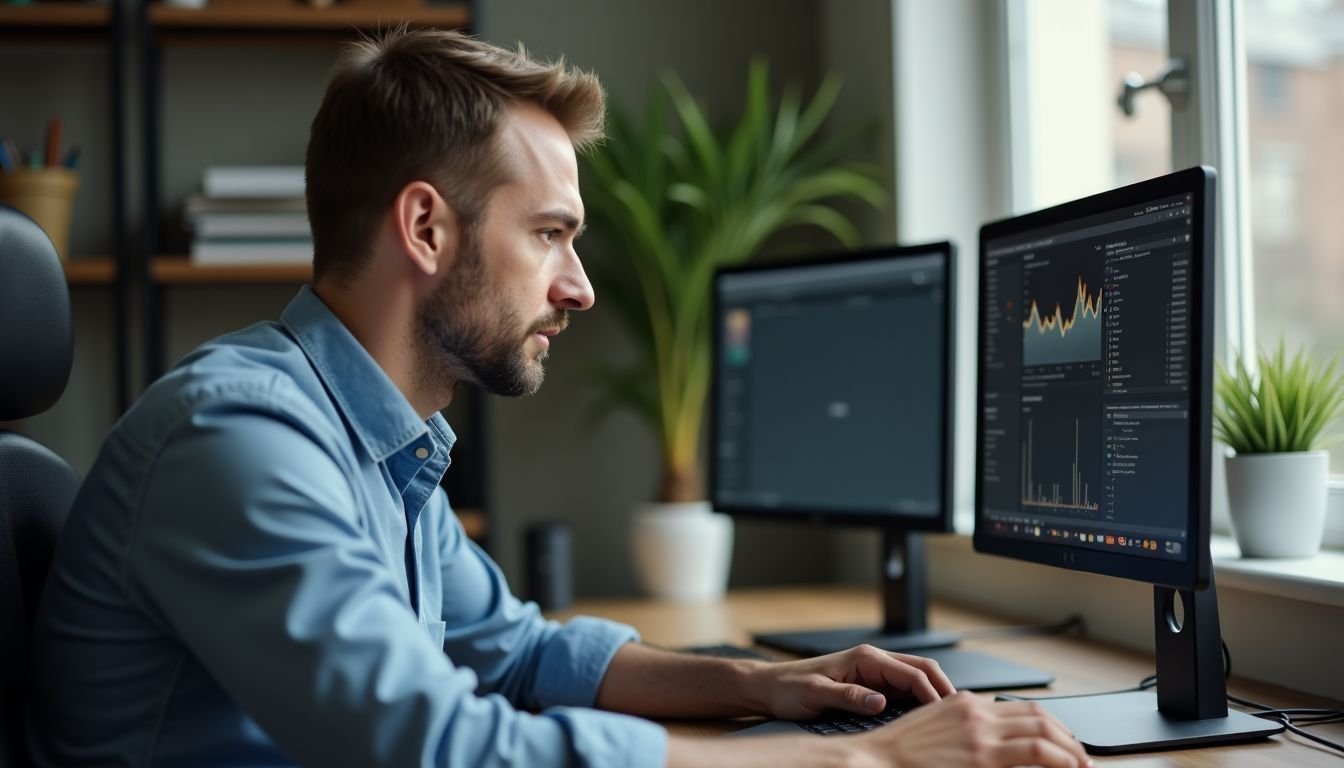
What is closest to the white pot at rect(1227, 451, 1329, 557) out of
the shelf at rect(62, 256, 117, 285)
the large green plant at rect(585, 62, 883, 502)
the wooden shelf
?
the large green plant at rect(585, 62, 883, 502)

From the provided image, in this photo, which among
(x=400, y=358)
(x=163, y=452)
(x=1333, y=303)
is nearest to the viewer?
(x=163, y=452)

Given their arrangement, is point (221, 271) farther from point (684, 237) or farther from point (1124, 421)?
point (1124, 421)

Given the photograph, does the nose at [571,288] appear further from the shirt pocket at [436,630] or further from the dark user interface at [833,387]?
the dark user interface at [833,387]

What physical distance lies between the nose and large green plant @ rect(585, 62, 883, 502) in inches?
46.2

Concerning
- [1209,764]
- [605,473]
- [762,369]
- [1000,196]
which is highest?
[1000,196]

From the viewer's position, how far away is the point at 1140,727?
1215 mm

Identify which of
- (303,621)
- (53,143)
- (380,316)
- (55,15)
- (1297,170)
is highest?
(55,15)

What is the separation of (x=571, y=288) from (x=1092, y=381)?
1.75ft

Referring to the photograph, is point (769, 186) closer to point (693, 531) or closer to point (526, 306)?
point (693, 531)

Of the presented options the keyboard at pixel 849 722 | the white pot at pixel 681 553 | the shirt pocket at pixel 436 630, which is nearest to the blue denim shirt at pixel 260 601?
the shirt pocket at pixel 436 630

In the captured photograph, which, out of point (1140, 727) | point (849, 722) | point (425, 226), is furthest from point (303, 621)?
point (1140, 727)

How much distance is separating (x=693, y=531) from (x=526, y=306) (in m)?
1.28

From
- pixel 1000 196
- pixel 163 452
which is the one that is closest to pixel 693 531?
pixel 1000 196

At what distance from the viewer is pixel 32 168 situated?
2.51 meters
